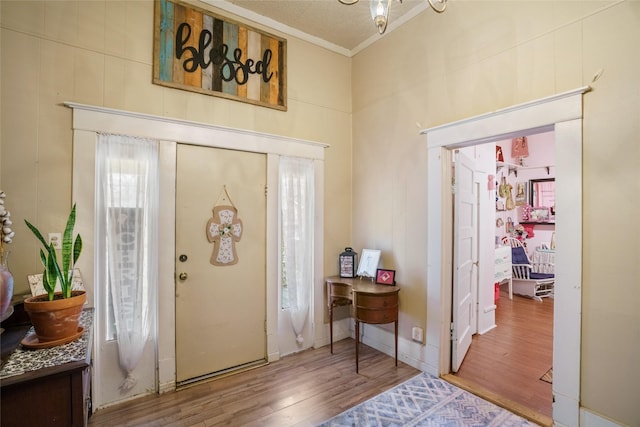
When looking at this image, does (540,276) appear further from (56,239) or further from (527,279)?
(56,239)

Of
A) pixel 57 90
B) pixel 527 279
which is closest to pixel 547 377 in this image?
pixel 527 279

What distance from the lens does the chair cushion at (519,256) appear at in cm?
543

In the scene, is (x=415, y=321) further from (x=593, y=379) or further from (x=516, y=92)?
(x=516, y=92)

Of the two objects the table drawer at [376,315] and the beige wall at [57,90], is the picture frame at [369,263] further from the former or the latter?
the beige wall at [57,90]

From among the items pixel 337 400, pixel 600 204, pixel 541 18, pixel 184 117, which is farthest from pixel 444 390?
pixel 184 117

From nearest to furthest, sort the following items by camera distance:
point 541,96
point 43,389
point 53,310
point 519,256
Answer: point 43,389 < point 53,310 < point 541,96 < point 519,256

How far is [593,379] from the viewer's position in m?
1.86

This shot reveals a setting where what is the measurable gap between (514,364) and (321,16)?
12.7 feet

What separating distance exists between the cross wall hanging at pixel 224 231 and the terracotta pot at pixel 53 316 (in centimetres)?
125

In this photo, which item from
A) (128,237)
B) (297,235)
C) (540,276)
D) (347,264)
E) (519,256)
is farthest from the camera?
(519,256)

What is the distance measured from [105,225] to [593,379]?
11.3 feet

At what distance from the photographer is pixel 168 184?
251 cm

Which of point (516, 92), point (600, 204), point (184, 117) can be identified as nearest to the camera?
point (600, 204)

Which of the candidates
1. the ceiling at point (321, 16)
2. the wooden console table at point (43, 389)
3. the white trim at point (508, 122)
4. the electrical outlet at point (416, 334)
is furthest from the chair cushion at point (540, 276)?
Answer: the wooden console table at point (43, 389)
